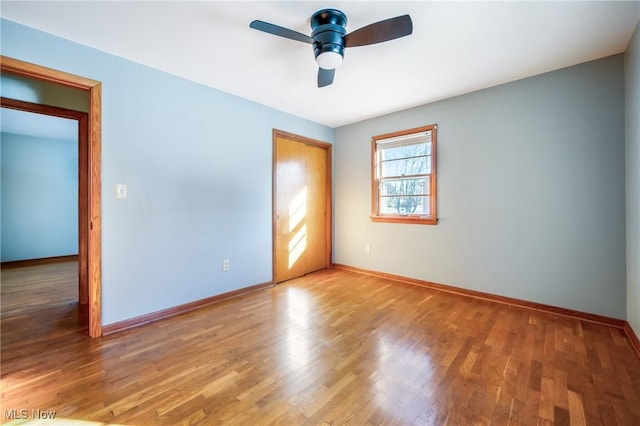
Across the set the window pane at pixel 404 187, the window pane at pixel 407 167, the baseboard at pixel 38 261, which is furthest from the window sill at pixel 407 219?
the baseboard at pixel 38 261

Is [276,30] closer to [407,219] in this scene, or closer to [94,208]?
[94,208]

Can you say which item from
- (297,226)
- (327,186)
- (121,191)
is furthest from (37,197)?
(327,186)

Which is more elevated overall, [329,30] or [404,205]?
[329,30]

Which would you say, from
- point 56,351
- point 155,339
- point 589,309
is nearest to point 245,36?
point 155,339

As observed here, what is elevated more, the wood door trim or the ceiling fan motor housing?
the ceiling fan motor housing

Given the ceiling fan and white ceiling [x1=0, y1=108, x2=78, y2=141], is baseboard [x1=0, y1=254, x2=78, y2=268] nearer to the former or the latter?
white ceiling [x1=0, y1=108, x2=78, y2=141]

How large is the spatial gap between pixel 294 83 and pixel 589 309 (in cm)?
364

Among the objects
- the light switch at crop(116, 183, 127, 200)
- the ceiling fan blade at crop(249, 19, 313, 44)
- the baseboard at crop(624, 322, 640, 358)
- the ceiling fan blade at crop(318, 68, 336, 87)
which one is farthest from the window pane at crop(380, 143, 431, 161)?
the light switch at crop(116, 183, 127, 200)

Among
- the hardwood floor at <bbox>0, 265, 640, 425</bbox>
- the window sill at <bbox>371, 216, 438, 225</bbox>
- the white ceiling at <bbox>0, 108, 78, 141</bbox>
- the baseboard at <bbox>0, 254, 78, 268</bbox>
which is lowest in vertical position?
the hardwood floor at <bbox>0, 265, 640, 425</bbox>

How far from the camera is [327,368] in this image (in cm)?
174

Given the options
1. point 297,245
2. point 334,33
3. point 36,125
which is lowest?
point 297,245

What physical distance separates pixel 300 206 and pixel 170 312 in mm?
2150

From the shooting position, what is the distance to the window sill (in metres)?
3.38

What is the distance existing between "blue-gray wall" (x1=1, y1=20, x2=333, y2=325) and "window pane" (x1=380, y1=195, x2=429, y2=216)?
172cm
